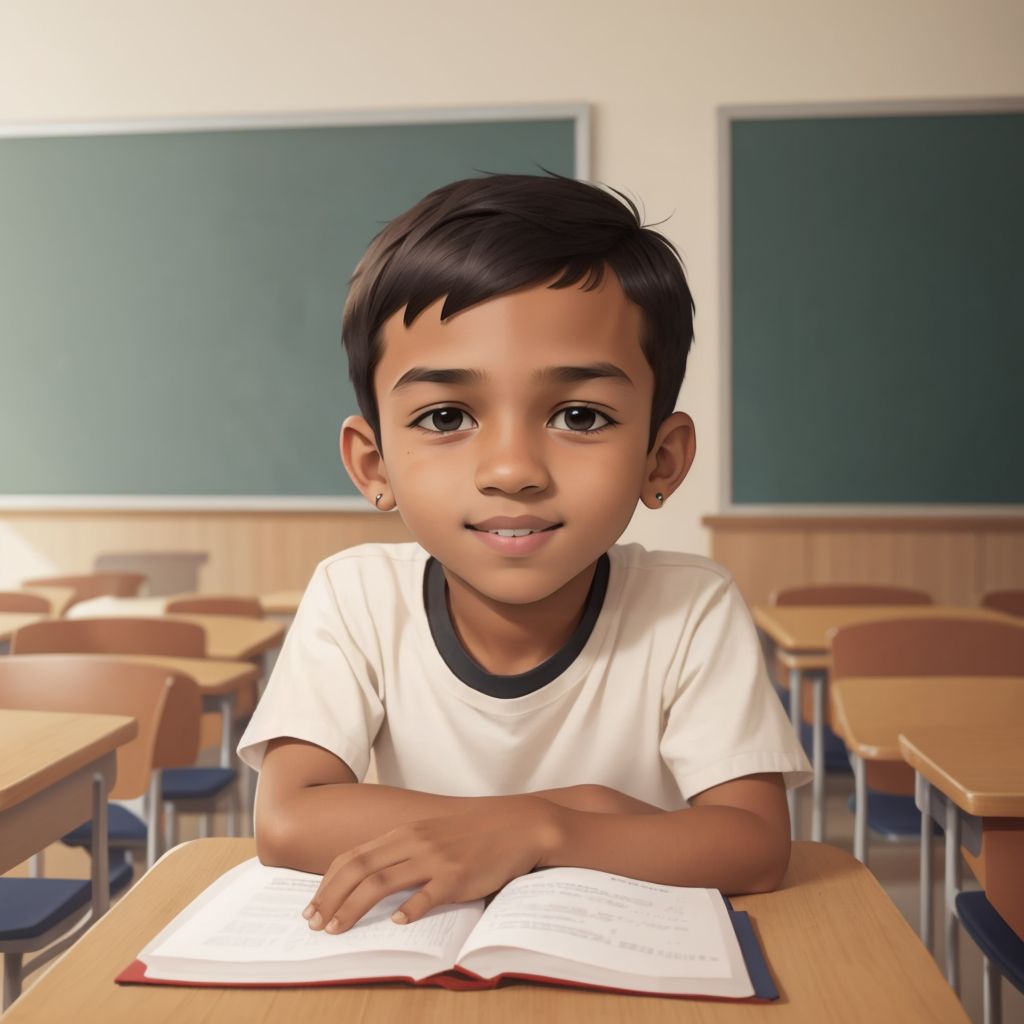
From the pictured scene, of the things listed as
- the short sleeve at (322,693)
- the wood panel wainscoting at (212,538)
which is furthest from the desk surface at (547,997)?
the wood panel wainscoting at (212,538)

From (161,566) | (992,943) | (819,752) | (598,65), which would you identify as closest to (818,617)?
(819,752)

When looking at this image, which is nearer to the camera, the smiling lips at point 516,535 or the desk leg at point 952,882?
the smiling lips at point 516,535

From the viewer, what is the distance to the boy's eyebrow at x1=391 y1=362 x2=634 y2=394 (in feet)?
2.77

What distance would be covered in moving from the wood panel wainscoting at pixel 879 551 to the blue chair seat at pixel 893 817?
2343mm

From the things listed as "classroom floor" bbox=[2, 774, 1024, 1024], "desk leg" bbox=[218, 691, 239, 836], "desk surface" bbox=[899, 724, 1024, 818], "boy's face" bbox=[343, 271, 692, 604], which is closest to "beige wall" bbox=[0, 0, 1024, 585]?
"classroom floor" bbox=[2, 774, 1024, 1024]

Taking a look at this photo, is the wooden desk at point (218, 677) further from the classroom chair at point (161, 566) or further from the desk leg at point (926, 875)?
the classroom chair at point (161, 566)

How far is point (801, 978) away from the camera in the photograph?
73 centimetres

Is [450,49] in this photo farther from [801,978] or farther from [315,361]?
[801,978]

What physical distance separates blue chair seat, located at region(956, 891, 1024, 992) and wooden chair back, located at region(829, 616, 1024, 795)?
0.77 meters

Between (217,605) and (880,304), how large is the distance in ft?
9.52

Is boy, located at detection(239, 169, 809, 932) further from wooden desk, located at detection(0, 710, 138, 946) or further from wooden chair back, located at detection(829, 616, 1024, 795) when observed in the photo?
wooden chair back, located at detection(829, 616, 1024, 795)

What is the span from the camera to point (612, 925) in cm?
74

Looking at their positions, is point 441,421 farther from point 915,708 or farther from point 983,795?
point 915,708

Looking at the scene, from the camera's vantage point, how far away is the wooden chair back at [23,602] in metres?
3.63
